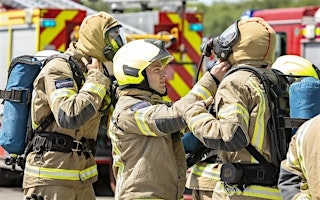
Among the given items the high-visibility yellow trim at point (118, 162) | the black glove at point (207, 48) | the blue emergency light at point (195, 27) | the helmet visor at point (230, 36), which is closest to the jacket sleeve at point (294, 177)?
the helmet visor at point (230, 36)

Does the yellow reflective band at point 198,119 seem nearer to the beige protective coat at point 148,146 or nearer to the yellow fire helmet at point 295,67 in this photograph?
the beige protective coat at point 148,146

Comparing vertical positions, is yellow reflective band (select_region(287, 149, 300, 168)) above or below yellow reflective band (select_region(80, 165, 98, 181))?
above

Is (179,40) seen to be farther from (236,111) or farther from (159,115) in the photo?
(236,111)

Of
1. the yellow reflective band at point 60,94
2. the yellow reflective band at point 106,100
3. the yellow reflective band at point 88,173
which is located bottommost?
the yellow reflective band at point 88,173

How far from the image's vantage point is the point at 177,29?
10.6m

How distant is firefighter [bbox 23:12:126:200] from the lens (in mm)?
5312

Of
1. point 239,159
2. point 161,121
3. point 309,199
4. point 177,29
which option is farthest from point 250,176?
point 177,29

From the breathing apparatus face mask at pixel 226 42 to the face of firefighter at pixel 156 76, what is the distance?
13.3 inches

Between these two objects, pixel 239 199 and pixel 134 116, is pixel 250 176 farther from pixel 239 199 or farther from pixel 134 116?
pixel 134 116

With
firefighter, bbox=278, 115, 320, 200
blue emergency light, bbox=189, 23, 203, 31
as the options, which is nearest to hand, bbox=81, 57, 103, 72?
firefighter, bbox=278, 115, 320, 200

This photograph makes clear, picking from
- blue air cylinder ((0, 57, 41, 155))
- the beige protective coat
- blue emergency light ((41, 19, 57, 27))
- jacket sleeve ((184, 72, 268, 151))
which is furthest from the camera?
blue emergency light ((41, 19, 57, 27))

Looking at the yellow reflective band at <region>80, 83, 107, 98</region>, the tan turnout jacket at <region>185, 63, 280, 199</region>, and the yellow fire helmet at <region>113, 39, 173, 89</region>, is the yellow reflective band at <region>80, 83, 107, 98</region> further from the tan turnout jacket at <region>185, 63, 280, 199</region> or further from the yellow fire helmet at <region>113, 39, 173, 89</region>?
the tan turnout jacket at <region>185, 63, 280, 199</region>

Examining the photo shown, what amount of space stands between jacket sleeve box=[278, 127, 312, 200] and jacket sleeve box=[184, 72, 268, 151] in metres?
0.70

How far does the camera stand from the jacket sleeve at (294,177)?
3523 millimetres
